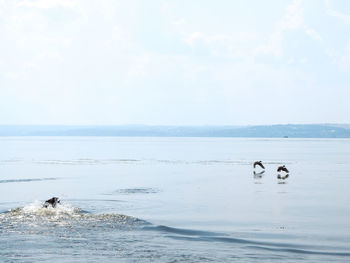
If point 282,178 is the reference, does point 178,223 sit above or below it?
above

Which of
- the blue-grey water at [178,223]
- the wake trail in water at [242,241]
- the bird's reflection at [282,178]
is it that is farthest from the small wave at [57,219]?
the bird's reflection at [282,178]

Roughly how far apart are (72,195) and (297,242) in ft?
70.2

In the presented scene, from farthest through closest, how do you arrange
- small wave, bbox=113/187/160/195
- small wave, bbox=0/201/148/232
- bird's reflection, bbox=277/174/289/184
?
bird's reflection, bbox=277/174/289/184 → small wave, bbox=113/187/160/195 → small wave, bbox=0/201/148/232

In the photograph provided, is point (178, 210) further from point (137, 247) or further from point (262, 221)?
point (137, 247)

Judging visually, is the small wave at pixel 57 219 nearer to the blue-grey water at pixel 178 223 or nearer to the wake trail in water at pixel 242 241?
the blue-grey water at pixel 178 223

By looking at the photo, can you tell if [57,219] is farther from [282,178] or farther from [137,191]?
[282,178]

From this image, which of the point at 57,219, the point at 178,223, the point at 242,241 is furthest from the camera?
the point at 178,223


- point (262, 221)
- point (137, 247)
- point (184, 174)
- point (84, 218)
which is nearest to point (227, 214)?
point (262, 221)

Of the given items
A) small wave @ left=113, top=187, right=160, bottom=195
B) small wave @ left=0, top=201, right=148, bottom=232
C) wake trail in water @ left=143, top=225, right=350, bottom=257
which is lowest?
small wave @ left=113, top=187, right=160, bottom=195

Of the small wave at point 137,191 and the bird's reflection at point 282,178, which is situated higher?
the bird's reflection at point 282,178

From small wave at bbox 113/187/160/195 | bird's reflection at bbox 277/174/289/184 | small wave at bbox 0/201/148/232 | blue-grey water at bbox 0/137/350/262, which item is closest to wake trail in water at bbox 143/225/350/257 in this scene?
blue-grey water at bbox 0/137/350/262

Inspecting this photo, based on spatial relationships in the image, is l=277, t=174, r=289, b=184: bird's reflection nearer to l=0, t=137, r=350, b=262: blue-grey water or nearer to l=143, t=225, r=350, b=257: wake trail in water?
l=0, t=137, r=350, b=262: blue-grey water

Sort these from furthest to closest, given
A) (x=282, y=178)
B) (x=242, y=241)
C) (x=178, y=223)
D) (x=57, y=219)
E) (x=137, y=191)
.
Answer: (x=282, y=178), (x=137, y=191), (x=178, y=223), (x=57, y=219), (x=242, y=241)

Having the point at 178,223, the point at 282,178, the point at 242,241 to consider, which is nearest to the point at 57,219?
the point at 178,223
